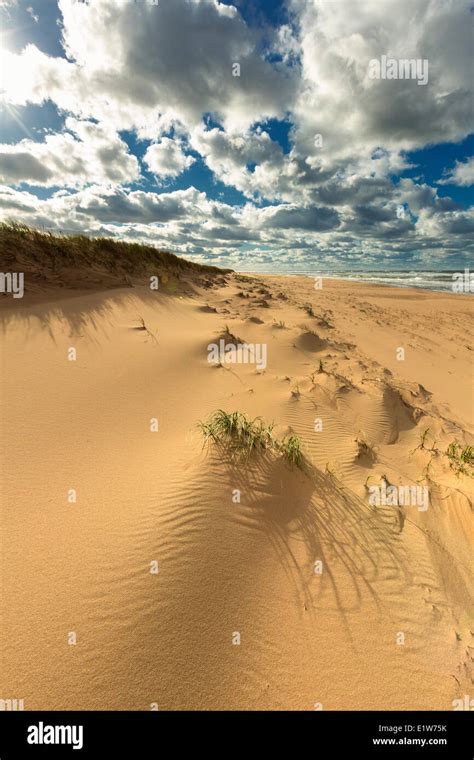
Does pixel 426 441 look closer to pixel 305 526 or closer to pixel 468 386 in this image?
pixel 305 526

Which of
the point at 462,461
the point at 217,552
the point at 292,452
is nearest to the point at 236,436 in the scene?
the point at 292,452

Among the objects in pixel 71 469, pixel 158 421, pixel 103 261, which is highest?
pixel 103 261

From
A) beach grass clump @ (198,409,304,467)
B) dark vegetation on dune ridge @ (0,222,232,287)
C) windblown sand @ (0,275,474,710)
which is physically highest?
dark vegetation on dune ridge @ (0,222,232,287)

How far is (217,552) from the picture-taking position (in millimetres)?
2537

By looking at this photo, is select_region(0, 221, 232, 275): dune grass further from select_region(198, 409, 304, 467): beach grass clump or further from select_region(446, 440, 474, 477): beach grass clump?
select_region(446, 440, 474, 477): beach grass clump

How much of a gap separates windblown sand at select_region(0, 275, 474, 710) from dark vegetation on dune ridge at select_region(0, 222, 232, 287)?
5.05 metres

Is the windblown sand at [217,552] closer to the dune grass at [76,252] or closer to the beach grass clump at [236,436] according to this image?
the beach grass clump at [236,436]

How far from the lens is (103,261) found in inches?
471

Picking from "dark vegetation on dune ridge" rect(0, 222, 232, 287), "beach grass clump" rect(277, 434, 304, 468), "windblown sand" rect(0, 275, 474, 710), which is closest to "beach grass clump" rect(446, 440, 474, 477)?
"windblown sand" rect(0, 275, 474, 710)

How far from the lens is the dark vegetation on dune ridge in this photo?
9.21 meters

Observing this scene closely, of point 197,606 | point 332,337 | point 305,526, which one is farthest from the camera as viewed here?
point 332,337

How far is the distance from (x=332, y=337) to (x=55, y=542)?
9.42 metres

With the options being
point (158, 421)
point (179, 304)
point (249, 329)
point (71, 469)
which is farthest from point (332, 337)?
point (71, 469)

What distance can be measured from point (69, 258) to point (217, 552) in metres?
11.7
